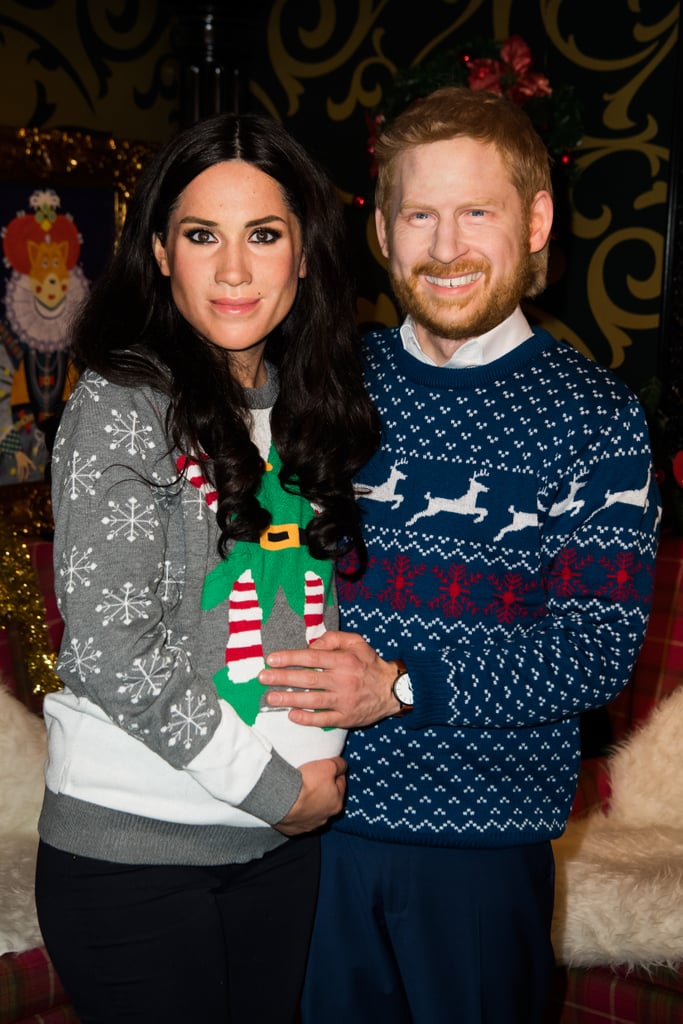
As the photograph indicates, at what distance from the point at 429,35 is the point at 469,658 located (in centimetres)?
253

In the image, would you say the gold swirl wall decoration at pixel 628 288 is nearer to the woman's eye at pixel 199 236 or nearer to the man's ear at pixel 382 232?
the man's ear at pixel 382 232

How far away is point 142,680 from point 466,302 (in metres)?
0.66

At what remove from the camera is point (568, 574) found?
1461mm

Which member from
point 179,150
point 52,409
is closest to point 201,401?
point 179,150

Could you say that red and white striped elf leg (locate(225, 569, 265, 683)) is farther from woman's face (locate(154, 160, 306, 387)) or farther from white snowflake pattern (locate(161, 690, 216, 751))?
woman's face (locate(154, 160, 306, 387))

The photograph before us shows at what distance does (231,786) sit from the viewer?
1.24 metres

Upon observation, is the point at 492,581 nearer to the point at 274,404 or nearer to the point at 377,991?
the point at 274,404

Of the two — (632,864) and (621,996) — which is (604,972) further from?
(632,864)

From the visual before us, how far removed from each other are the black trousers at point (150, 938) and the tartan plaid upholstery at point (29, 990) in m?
0.79

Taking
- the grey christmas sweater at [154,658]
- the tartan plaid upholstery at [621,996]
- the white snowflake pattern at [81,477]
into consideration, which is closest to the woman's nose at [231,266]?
the grey christmas sweater at [154,658]

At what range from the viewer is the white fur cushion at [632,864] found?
2.12 meters

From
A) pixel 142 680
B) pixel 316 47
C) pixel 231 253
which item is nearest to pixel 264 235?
pixel 231 253

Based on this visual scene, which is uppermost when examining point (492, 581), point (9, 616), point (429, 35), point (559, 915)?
point (429, 35)

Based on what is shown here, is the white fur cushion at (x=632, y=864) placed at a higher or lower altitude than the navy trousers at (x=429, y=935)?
lower
